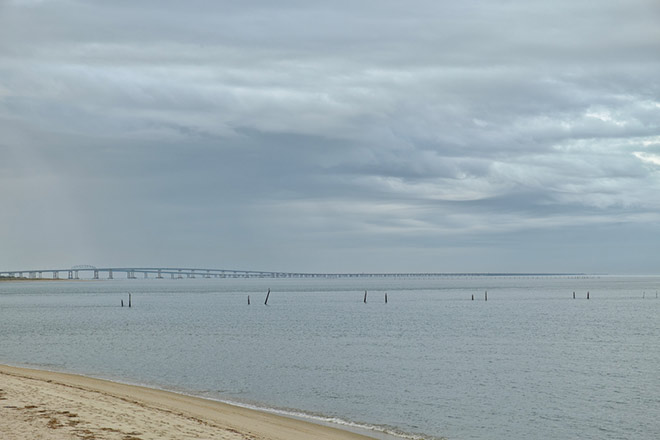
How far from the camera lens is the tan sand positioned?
17.5m

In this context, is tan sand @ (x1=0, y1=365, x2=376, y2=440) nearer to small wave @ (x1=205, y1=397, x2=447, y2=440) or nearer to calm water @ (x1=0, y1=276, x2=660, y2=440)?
small wave @ (x1=205, y1=397, x2=447, y2=440)

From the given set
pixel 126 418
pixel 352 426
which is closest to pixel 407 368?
pixel 352 426

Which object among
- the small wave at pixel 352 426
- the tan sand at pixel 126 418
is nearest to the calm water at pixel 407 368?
the small wave at pixel 352 426

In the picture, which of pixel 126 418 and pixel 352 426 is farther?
pixel 352 426

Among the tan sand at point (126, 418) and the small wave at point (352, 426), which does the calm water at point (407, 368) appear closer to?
the small wave at point (352, 426)

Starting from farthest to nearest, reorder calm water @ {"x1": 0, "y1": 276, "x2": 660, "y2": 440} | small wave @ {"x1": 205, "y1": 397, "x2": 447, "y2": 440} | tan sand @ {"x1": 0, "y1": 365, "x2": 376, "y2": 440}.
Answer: calm water @ {"x1": 0, "y1": 276, "x2": 660, "y2": 440}
small wave @ {"x1": 205, "y1": 397, "x2": 447, "y2": 440}
tan sand @ {"x1": 0, "y1": 365, "x2": 376, "y2": 440}

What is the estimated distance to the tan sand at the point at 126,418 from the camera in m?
17.5

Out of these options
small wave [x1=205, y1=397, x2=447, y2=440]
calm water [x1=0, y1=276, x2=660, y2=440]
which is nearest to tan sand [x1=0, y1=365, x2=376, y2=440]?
small wave [x1=205, y1=397, x2=447, y2=440]

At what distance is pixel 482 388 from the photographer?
34812mm

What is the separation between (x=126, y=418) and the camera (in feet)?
67.1

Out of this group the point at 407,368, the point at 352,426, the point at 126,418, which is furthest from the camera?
the point at 407,368

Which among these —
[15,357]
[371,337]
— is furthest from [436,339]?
[15,357]

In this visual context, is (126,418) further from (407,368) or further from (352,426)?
(407,368)

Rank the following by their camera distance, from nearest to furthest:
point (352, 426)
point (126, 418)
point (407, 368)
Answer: point (126, 418) < point (352, 426) < point (407, 368)
